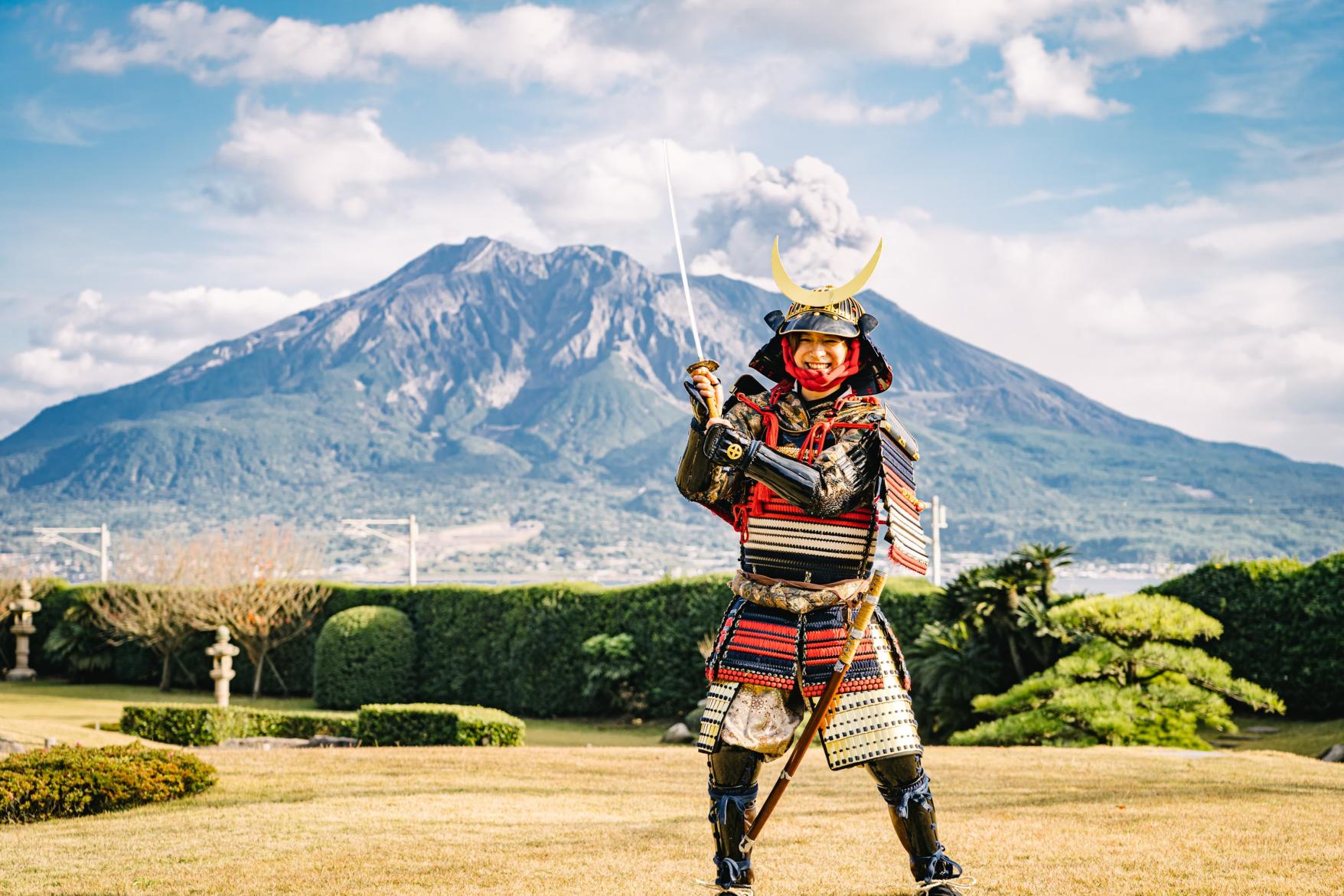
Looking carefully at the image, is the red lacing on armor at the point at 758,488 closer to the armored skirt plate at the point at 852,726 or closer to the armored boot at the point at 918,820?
the armored skirt plate at the point at 852,726

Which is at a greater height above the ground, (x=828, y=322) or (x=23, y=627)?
(x=828, y=322)

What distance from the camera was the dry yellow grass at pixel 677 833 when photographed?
560 centimetres

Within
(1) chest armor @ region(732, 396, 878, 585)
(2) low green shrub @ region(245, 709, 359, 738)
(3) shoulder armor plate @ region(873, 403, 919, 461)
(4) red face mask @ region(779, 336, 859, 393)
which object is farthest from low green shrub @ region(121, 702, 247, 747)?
(3) shoulder armor plate @ region(873, 403, 919, 461)

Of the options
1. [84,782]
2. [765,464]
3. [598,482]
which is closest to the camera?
[765,464]

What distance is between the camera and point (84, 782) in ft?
26.9

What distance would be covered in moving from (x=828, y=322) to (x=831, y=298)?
4.1 inches

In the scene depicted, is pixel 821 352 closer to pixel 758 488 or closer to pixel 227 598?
pixel 758 488

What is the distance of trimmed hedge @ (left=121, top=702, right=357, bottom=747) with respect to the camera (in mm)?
14430

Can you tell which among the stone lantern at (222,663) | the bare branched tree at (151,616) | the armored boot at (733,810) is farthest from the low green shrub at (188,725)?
the armored boot at (733,810)

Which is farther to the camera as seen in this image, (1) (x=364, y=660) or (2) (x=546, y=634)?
(1) (x=364, y=660)

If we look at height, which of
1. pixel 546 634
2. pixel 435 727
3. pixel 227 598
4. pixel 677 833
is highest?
pixel 227 598

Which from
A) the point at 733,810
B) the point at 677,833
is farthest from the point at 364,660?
the point at 733,810

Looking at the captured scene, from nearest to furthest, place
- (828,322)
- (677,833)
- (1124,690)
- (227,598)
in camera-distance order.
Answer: (828,322), (677,833), (1124,690), (227,598)

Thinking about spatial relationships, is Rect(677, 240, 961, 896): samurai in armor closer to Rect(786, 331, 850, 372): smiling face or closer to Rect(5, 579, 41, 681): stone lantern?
Rect(786, 331, 850, 372): smiling face
